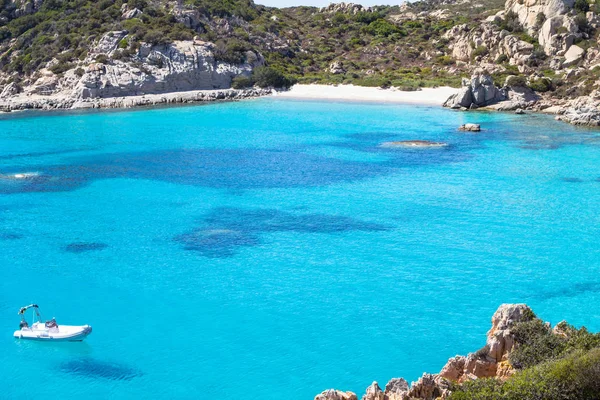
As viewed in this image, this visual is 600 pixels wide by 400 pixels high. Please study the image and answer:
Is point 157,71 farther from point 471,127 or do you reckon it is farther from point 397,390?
point 397,390

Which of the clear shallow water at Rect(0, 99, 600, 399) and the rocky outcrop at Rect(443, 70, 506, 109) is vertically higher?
the rocky outcrop at Rect(443, 70, 506, 109)

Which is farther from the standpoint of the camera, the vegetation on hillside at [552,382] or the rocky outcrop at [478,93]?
the rocky outcrop at [478,93]

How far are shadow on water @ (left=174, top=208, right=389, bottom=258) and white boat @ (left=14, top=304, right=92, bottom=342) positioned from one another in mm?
8894

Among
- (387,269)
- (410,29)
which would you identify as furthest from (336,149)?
Result: (410,29)

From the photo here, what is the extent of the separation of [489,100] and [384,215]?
46.3m

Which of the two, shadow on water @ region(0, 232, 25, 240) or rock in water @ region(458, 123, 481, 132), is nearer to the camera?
shadow on water @ region(0, 232, 25, 240)

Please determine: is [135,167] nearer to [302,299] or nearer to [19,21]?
[302,299]

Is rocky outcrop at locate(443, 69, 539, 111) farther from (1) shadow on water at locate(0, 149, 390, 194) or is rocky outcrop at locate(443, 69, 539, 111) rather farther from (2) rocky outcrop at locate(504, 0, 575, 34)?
(1) shadow on water at locate(0, 149, 390, 194)

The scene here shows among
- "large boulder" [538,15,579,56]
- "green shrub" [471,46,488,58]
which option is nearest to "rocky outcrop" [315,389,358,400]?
"large boulder" [538,15,579,56]

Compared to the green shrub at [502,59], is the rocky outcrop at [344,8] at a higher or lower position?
higher

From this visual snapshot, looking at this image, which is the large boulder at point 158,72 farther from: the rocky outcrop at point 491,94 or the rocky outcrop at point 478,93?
the rocky outcrop at point 491,94

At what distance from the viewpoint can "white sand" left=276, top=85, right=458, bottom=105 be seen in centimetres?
8538

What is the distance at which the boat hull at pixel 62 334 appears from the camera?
2259 cm

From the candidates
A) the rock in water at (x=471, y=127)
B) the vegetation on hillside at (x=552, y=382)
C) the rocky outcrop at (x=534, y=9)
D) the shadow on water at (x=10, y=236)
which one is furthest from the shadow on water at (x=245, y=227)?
the rocky outcrop at (x=534, y=9)
